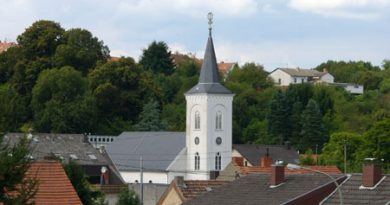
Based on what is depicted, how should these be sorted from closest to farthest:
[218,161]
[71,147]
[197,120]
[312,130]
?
[71,147], [218,161], [197,120], [312,130]

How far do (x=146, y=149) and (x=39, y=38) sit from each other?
18.7 metres

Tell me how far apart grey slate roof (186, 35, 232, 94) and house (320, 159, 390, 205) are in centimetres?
6731

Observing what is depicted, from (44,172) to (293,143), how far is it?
94941 mm

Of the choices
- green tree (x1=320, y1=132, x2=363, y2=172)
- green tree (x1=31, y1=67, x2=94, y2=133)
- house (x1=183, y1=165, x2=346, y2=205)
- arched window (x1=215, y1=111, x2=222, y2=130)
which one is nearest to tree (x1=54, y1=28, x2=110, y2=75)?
green tree (x1=31, y1=67, x2=94, y2=133)

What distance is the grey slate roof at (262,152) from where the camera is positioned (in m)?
112

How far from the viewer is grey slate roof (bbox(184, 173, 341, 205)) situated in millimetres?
47938

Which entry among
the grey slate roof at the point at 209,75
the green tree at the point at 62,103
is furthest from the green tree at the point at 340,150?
the green tree at the point at 62,103

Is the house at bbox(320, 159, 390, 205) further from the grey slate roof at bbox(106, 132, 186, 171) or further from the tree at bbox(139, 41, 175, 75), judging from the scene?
the tree at bbox(139, 41, 175, 75)

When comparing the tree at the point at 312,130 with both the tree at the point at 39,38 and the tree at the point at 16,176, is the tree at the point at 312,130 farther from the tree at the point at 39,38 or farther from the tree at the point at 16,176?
the tree at the point at 16,176

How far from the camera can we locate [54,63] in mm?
125000

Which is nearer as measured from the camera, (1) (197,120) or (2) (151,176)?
(2) (151,176)

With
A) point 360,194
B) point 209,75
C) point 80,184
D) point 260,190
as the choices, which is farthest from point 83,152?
point 80,184

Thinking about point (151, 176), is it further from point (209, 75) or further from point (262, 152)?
point (209, 75)

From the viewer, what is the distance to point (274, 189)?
49.1 m
